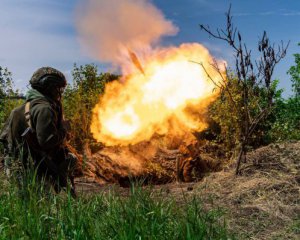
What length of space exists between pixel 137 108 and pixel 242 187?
13.0ft

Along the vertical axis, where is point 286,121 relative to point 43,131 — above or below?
above

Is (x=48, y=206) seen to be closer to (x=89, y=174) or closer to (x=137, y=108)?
(x=89, y=174)

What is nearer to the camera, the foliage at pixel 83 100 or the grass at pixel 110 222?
the grass at pixel 110 222

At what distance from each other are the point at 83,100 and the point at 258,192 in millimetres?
6321

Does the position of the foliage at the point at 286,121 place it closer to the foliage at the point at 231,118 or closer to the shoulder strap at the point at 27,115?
the foliage at the point at 231,118

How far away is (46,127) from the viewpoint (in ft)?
19.9

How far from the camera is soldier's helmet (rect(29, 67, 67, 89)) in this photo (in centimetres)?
648

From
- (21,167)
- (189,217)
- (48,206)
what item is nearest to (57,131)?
(21,167)

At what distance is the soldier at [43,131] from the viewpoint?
6127mm

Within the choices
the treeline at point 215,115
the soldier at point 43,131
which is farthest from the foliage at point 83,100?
the soldier at point 43,131

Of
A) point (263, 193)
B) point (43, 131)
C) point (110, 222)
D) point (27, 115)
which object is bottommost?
point (110, 222)

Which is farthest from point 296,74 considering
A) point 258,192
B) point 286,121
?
point 258,192

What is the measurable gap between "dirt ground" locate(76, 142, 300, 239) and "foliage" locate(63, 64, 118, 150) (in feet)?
7.27

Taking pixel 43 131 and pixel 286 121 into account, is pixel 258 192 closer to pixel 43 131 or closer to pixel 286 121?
pixel 43 131
